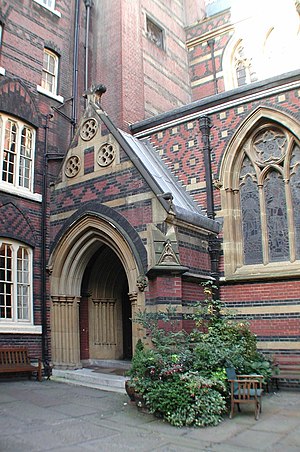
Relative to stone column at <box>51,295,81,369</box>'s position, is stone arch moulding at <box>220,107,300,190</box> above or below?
above

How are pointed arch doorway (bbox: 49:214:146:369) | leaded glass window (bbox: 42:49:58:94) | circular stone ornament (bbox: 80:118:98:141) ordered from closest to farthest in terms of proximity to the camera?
pointed arch doorway (bbox: 49:214:146:369) < circular stone ornament (bbox: 80:118:98:141) < leaded glass window (bbox: 42:49:58:94)

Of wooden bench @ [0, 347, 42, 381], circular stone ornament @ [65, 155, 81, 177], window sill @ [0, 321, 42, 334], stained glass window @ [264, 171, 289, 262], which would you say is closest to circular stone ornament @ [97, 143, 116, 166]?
circular stone ornament @ [65, 155, 81, 177]

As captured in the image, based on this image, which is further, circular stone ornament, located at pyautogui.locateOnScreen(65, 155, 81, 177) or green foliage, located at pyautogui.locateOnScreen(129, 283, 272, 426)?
circular stone ornament, located at pyautogui.locateOnScreen(65, 155, 81, 177)

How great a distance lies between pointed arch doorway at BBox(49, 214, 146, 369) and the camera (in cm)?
1056

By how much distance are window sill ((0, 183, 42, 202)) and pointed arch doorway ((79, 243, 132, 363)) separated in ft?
7.02

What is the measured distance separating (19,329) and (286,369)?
617cm

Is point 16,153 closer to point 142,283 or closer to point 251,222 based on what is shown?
point 142,283

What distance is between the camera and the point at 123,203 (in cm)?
1077

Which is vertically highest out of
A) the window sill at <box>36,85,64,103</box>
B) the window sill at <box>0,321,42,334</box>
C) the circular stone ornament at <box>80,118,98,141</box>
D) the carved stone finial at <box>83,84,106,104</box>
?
the window sill at <box>36,85,64,103</box>

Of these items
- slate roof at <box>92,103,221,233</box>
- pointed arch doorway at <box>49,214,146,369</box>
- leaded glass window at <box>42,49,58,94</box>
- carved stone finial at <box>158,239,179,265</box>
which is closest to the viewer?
carved stone finial at <box>158,239,179,265</box>

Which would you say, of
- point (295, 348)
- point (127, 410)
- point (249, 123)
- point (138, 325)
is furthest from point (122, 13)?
point (127, 410)

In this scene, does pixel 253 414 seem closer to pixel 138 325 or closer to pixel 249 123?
pixel 138 325

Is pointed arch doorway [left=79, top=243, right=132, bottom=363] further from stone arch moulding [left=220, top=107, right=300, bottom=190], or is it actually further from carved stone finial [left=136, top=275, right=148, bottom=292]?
stone arch moulding [left=220, top=107, right=300, bottom=190]

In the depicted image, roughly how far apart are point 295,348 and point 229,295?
191cm
